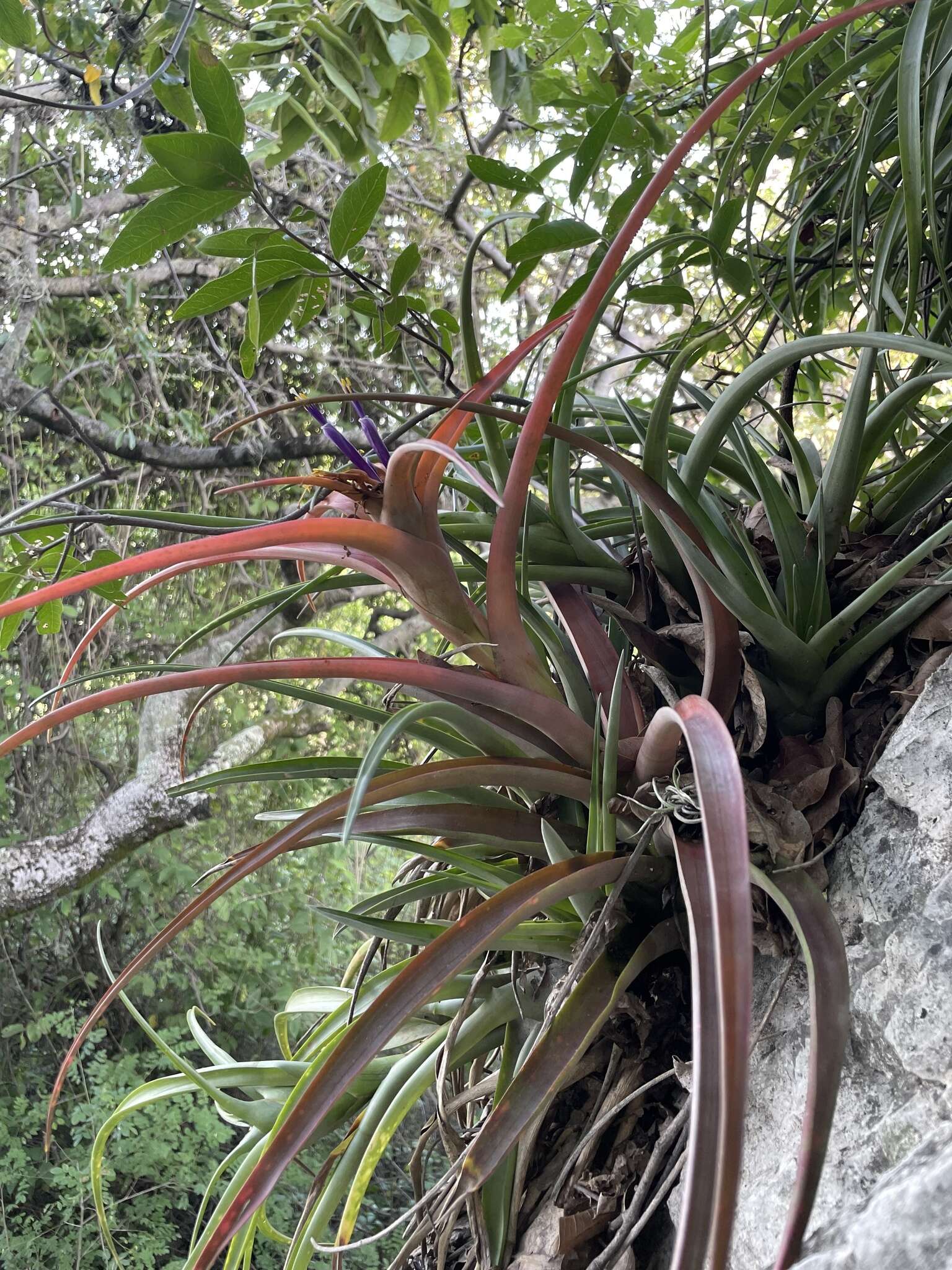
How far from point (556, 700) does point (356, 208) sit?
0.93 feet

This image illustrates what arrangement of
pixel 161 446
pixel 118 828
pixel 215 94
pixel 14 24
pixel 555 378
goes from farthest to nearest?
pixel 118 828 → pixel 161 446 → pixel 14 24 → pixel 215 94 → pixel 555 378

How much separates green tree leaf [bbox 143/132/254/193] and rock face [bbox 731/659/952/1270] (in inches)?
15.9

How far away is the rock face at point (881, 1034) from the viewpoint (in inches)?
10.4

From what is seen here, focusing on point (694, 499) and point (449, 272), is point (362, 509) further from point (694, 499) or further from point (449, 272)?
point (449, 272)

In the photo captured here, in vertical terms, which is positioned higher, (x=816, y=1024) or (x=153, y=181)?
→ (x=153, y=181)

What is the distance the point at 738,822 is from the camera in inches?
8.7

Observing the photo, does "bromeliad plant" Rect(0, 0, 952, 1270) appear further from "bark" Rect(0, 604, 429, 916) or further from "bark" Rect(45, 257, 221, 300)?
"bark" Rect(45, 257, 221, 300)

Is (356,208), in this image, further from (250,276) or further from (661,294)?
(661,294)

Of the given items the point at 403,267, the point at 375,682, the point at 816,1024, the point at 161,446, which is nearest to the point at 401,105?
the point at 403,267

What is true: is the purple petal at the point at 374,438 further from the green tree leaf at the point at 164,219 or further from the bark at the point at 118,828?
the bark at the point at 118,828

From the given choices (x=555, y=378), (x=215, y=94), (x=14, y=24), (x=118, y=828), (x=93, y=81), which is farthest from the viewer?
(x=118, y=828)

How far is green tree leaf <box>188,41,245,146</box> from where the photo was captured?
1.37ft

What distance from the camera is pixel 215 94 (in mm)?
423

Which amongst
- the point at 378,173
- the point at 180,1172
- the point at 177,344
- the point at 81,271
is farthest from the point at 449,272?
the point at 180,1172
